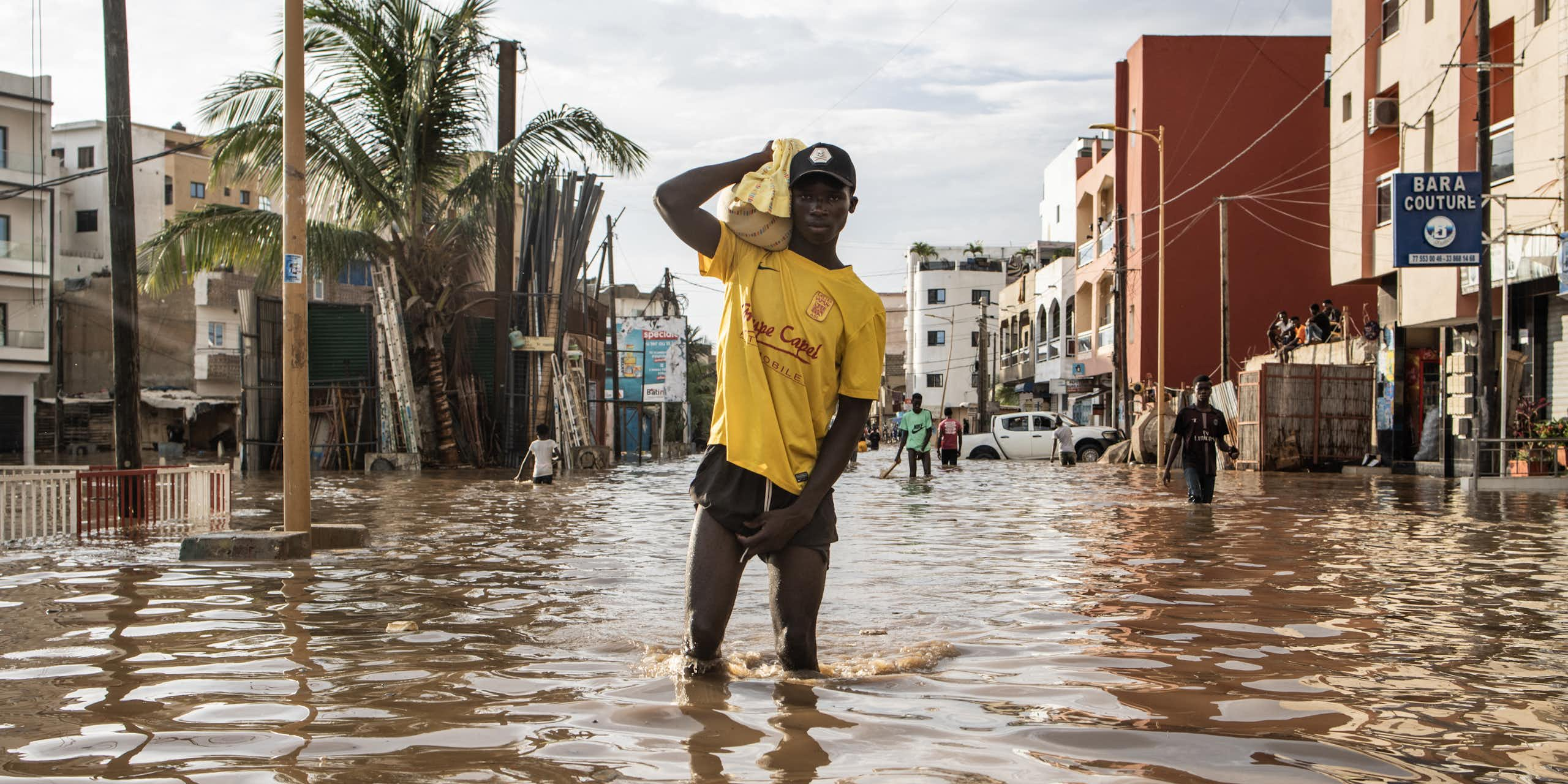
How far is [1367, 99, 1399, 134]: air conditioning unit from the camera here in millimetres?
27062

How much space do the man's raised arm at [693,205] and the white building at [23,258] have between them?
46.0 metres

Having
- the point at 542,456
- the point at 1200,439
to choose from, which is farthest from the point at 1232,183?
the point at 1200,439

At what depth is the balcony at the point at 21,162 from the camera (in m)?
43.8

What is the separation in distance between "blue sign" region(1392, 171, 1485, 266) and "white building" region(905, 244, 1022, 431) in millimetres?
65419

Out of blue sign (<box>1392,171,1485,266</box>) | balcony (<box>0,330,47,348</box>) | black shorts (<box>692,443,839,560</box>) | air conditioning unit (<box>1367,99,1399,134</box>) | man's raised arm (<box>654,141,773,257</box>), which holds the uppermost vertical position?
air conditioning unit (<box>1367,99,1399,134</box>)

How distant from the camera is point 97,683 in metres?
4.33

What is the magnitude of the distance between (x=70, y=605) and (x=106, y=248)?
52.9m

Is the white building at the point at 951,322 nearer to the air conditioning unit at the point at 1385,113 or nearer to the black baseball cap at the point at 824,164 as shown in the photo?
the air conditioning unit at the point at 1385,113

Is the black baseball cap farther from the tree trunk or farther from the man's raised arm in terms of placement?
the tree trunk

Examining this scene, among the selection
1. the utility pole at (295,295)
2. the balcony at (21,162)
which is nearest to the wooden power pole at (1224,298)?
the utility pole at (295,295)

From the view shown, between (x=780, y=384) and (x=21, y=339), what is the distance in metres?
46.6

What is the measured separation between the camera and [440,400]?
27.3 meters

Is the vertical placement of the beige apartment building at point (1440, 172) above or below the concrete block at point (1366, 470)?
above

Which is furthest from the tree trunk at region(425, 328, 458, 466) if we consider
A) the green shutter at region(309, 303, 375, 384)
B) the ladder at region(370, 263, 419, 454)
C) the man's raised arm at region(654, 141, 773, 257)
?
the man's raised arm at region(654, 141, 773, 257)
